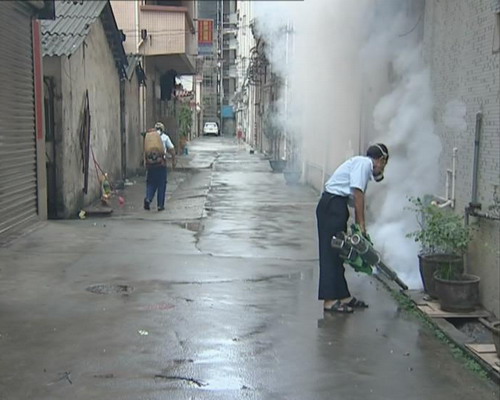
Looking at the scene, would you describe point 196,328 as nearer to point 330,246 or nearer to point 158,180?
point 330,246

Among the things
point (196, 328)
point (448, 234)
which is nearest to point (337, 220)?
point (448, 234)

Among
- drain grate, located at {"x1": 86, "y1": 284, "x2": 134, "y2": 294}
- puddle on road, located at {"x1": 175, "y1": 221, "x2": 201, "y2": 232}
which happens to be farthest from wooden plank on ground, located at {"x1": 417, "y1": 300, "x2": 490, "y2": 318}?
puddle on road, located at {"x1": 175, "y1": 221, "x2": 201, "y2": 232}

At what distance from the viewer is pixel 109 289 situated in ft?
23.7

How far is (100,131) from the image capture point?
15352 millimetres

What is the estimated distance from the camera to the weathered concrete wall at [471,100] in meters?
6.17

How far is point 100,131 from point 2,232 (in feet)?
19.3

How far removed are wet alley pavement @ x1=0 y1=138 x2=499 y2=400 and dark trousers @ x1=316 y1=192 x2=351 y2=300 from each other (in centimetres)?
25

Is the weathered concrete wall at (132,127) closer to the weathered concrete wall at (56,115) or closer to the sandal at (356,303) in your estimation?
the weathered concrete wall at (56,115)

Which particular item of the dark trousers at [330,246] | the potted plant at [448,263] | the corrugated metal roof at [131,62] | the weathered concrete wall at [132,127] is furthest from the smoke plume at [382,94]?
the weathered concrete wall at [132,127]

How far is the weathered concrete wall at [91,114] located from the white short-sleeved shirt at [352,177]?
7051mm

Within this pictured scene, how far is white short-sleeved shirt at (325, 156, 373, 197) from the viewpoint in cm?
634

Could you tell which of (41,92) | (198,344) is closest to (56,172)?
(41,92)

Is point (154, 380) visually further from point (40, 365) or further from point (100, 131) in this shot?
point (100, 131)

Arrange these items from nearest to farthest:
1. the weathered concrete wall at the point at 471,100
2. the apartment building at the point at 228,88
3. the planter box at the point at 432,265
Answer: the weathered concrete wall at the point at 471,100
the planter box at the point at 432,265
the apartment building at the point at 228,88
